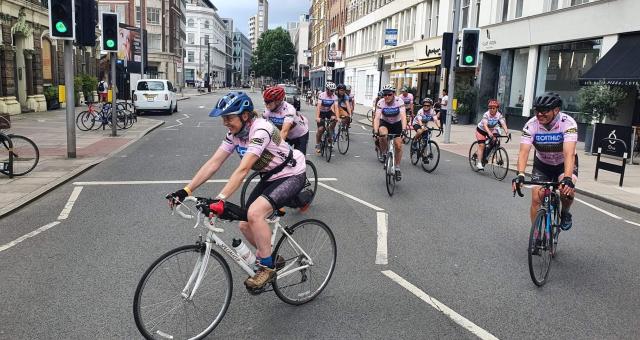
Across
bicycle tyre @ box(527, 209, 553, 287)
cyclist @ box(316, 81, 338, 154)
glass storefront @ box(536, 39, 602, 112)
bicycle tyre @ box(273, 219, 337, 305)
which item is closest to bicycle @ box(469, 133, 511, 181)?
cyclist @ box(316, 81, 338, 154)

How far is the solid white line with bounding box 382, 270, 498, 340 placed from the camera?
4152 millimetres

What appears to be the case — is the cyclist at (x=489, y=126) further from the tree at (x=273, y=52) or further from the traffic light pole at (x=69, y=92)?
the tree at (x=273, y=52)

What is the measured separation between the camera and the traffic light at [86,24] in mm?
12670

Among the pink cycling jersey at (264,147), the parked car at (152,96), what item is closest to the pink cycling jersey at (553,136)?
the pink cycling jersey at (264,147)

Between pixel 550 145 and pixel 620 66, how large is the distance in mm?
13442

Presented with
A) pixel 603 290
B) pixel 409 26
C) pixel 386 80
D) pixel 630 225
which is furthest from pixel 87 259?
pixel 386 80

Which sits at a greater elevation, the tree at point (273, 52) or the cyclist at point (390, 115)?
the tree at point (273, 52)

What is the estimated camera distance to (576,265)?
19.5 ft

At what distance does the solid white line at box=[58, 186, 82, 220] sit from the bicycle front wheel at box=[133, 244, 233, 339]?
4.37m

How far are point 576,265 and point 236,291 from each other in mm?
3730

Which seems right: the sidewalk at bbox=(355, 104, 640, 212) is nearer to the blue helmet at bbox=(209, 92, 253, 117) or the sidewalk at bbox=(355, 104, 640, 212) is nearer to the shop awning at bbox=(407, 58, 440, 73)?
the blue helmet at bbox=(209, 92, 253, 117)

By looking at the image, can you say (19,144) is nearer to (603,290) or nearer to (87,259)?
(87,259)

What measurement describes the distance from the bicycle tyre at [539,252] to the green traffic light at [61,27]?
10.6 meters

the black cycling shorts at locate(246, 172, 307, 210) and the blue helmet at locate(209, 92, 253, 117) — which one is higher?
the blue helmet at locate(209, 92, 253, 117)
